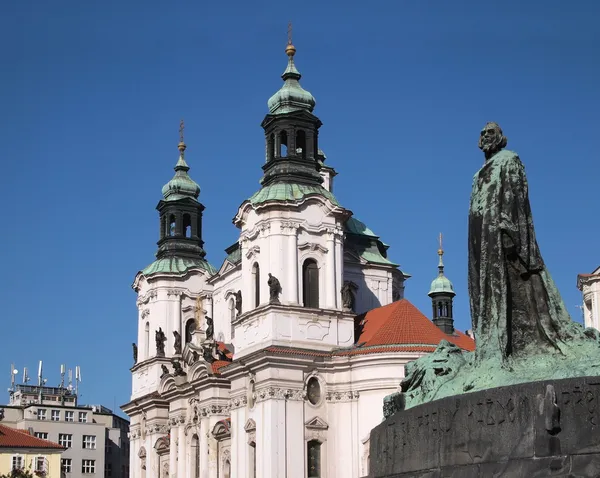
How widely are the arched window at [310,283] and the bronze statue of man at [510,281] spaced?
39032mm

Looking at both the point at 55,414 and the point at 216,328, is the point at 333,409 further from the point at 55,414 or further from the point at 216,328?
the point at 55,414

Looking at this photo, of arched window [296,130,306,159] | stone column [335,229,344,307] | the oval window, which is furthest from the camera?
arched window [296,130,306,159]

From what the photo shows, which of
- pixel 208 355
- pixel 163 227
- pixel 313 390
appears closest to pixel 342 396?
pixel 313 390

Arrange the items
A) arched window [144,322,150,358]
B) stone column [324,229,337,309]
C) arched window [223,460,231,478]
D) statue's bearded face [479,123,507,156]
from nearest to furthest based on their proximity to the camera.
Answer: statue's bearded face [479,123,507,156] < stone column [324,229,337,309] < arched window [223,460,231,478] < arched window [144,322,150,358]

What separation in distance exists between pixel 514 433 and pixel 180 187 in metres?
58.6

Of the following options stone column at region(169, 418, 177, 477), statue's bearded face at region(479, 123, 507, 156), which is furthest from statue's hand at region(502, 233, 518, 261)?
stone column at region(169, 418, 177, 477)

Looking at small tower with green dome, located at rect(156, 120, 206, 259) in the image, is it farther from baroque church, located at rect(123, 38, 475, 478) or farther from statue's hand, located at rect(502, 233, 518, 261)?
statue's hand, located at rect(502, 233, 518, 261)

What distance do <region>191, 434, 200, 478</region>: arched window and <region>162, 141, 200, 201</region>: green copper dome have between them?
16.7m

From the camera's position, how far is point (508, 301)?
11.3m

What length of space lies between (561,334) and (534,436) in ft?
5.49

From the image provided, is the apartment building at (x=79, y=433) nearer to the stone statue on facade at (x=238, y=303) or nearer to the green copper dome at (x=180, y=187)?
the green copper dome at (x=180, y=187)

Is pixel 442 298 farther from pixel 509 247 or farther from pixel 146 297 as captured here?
pixel 509 247

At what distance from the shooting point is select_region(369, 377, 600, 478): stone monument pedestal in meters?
9.62

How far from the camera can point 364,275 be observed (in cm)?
5900
